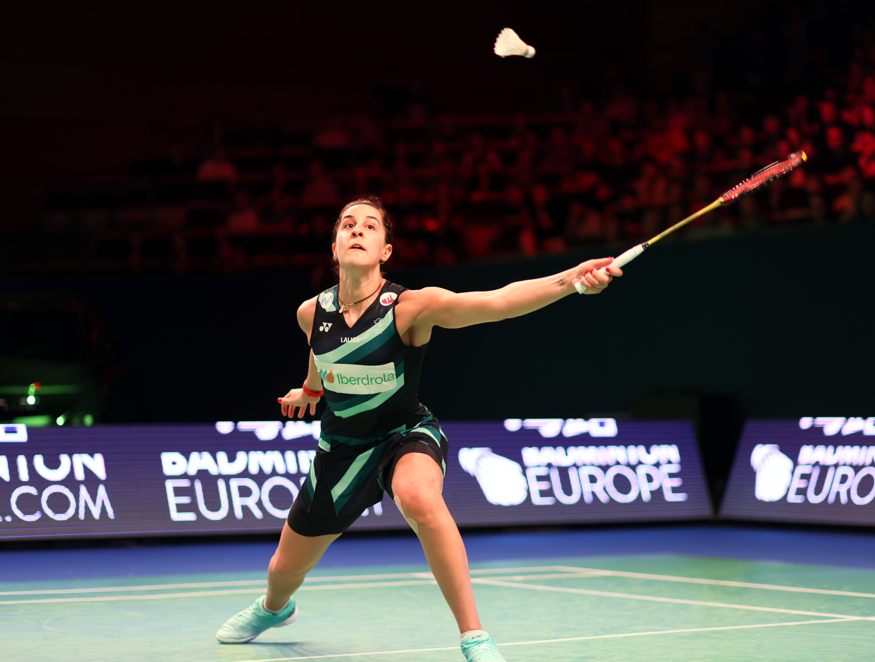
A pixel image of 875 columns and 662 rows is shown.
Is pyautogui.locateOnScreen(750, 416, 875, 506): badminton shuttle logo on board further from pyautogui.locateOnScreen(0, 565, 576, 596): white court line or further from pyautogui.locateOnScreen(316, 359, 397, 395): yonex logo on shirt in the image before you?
pyautogui.locateOnScreen(316, 359, 397, 395): yonex logo on shirt

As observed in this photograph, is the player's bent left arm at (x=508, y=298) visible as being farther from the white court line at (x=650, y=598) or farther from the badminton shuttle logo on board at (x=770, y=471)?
the badminton shuttle logo on board at (x=770, y=471)

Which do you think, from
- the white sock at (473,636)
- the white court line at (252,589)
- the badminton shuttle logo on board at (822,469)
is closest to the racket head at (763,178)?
the white sock at (473,636)

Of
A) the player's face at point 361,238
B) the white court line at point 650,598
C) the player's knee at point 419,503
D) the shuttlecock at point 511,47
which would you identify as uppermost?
the shuttlecock at point 511,47

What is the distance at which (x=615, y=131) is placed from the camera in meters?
18.3

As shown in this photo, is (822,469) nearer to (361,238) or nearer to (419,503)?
(361,238)

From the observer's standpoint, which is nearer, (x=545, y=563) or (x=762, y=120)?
(x=545, y=563)

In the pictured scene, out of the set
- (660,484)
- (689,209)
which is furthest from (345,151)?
(660,484)

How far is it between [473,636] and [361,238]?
166cm

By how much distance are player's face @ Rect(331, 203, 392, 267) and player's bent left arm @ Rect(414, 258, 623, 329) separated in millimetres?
Answer: 281

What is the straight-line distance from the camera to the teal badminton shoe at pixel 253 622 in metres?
6.39

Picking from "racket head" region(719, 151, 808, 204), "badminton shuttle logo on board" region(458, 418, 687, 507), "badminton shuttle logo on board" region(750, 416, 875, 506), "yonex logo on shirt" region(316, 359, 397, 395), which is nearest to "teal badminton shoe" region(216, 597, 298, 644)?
"yonex logo on shirt" region(316, 359, 397, 395)

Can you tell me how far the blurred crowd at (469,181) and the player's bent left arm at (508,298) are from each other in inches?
347

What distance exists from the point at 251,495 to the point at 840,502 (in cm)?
475

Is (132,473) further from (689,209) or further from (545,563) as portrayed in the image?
(689,209)
